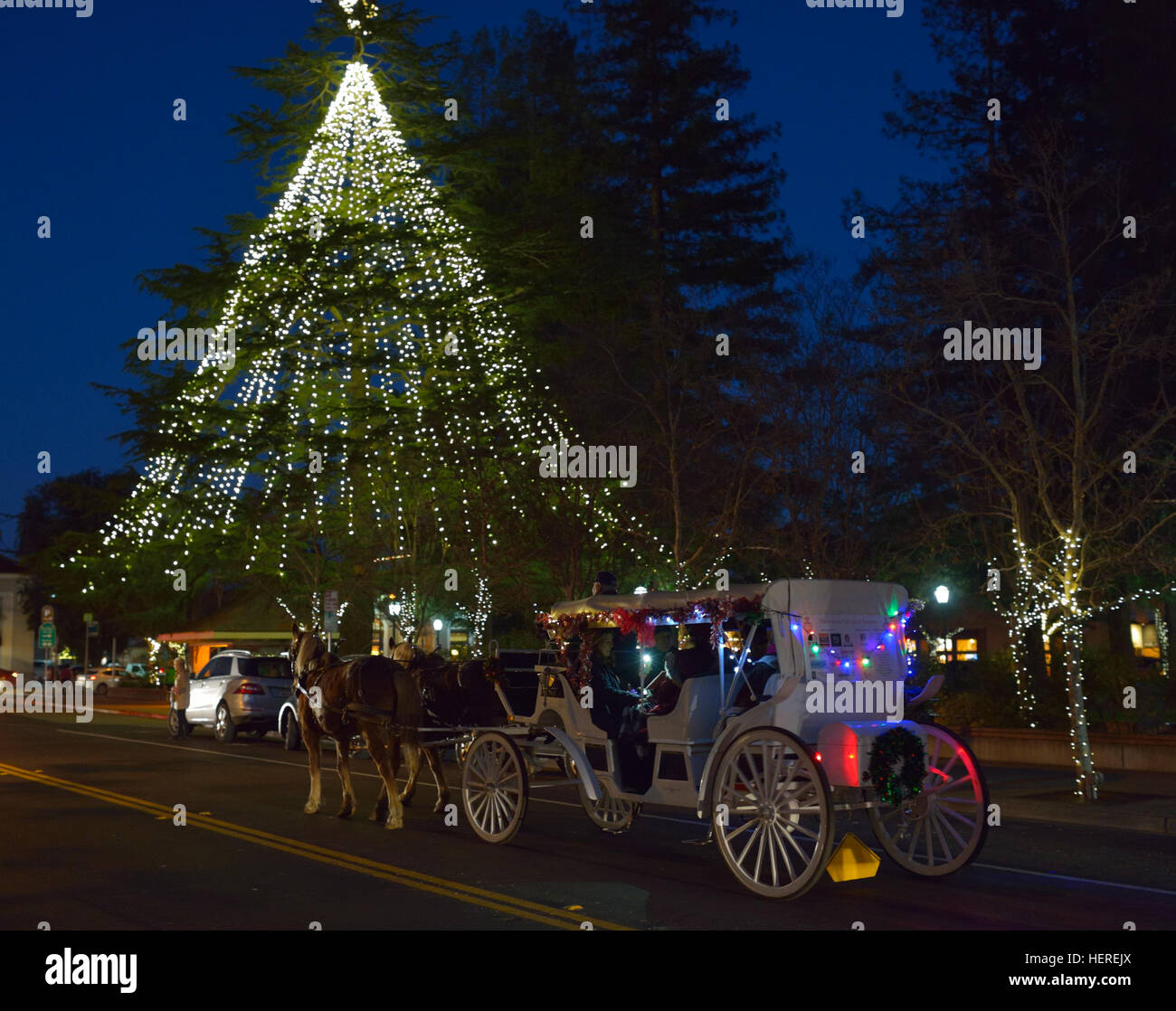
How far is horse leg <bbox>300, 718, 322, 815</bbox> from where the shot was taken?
50.4 ft

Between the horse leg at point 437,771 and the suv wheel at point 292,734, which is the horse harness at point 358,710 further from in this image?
the suv wheel at point 292,734

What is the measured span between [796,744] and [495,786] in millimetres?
4172

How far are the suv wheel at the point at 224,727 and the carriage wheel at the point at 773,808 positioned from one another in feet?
66.9

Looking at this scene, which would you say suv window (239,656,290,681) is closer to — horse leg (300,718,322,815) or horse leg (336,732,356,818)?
horse leg (300,718,322,815)

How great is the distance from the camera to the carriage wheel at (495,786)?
1289 centimetres

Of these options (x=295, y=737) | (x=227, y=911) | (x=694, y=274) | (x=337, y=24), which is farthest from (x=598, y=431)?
(x=227, y=911)

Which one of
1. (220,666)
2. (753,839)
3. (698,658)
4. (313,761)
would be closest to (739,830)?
(753,839)

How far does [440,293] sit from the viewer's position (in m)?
32.4

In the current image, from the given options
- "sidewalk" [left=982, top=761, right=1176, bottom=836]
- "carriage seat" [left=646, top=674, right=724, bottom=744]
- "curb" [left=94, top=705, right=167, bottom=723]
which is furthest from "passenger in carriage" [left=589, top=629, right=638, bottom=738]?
"curb" [left=94, top=705, right=167, bottom=723]

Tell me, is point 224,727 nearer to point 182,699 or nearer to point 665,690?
point 182,699

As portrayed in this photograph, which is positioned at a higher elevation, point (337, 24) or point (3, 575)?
point (337, 24)

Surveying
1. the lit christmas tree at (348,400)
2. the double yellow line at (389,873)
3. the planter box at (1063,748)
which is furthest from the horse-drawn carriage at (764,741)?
the lit christmas tree at (348,400)

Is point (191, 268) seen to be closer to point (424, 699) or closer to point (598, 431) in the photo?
point (598, 431)

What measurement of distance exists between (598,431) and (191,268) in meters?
11.4
